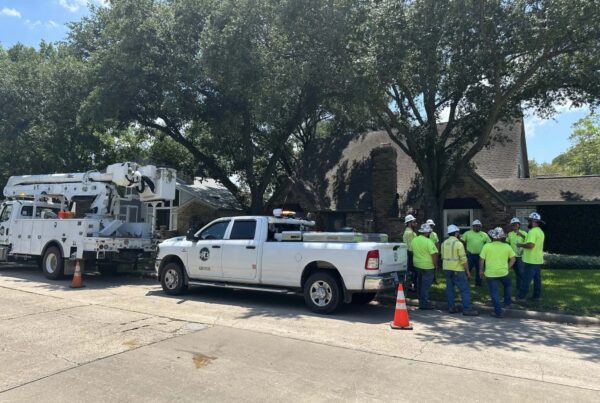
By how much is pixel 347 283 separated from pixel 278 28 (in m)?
8.69

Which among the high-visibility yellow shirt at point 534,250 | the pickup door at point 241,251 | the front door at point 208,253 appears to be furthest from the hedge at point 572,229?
the front door at point 208,253

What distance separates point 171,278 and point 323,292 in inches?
158

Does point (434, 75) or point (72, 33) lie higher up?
point (72, 33)

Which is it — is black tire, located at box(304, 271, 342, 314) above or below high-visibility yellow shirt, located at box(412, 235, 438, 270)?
below

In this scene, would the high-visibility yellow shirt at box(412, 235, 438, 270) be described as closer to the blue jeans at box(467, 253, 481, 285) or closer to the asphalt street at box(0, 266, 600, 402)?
the asphalt street at box(0, 266, 600, 402)

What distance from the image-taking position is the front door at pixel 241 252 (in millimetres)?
9852

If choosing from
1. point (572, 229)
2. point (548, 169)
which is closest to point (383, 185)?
point (572, 229)

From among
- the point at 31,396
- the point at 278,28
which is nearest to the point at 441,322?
the point at 31,396

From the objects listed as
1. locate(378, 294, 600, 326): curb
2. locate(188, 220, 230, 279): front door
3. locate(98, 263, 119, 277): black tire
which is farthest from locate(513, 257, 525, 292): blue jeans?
locate(98, 263, 119, 277): black tire

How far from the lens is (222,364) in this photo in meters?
5.73

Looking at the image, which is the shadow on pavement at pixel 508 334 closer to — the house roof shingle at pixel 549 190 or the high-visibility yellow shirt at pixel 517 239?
the high-visibility yellow shirt at pixel 517 239

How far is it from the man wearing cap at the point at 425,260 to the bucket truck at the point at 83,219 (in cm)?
766

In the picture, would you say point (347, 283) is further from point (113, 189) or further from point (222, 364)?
point (113, 189)

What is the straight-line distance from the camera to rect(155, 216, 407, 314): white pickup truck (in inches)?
340
